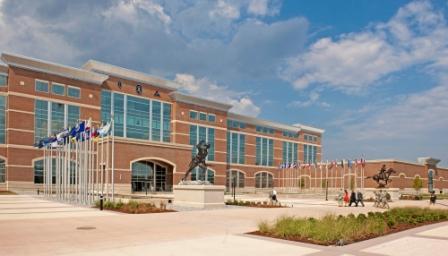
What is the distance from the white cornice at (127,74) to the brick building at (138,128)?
164 millimetres

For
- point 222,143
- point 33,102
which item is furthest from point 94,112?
point 222,143

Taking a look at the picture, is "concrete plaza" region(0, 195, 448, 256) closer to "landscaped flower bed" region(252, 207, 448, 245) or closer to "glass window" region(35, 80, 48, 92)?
"landscaped flower bed" region(252, 207, 448, 245)

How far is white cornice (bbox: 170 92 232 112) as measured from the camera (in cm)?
7702

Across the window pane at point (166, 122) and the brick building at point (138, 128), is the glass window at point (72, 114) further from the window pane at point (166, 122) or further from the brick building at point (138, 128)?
the window pane at point (166, 122)

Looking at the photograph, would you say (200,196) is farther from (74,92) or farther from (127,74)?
(127,74)

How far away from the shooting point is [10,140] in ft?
186

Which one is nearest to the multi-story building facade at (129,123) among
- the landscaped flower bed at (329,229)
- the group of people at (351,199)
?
the group of people at (351,199)

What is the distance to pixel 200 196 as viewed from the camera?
30.1 metres

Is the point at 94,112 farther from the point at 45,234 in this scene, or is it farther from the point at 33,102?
the point at 45,234

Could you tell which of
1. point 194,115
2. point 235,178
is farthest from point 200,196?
point 235,178

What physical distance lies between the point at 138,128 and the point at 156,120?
13.6 ft

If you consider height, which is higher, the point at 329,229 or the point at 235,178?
the point at 329,229

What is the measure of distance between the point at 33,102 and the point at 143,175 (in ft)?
66.8

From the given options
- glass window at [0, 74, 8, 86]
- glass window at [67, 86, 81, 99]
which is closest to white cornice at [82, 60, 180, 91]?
glass window at [67, 86, 81, 99]
